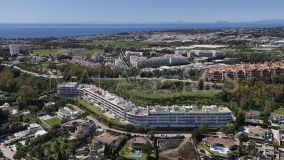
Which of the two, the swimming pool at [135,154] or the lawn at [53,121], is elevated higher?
the swimming pool at [135,154]

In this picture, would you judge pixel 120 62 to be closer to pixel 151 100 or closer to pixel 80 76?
pixel 80 76

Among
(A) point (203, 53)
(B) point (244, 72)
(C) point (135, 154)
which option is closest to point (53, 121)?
(C) point (135, 154)

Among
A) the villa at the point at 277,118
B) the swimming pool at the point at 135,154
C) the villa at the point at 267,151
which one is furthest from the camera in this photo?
the villa at the point at 277,118

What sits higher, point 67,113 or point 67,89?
point 67,89

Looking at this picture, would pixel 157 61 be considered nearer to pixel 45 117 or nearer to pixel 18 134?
pixel 45 117

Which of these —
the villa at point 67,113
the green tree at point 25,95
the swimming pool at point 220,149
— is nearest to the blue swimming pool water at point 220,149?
the swimming pool at point 220,149

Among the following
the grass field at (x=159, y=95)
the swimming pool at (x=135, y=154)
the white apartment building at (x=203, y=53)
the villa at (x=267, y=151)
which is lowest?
the swimming pool at (x=135, y=154)

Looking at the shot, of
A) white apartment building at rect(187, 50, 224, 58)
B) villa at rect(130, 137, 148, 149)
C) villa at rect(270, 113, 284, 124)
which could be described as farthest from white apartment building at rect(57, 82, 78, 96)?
white apartment building at rect(187, 50, 224, 58)

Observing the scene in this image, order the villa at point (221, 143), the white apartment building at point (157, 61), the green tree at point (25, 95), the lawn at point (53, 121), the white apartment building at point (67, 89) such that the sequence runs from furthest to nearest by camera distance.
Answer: the white apartment building at point (157, 61)
the white apartment building at point (67, 89)
the green tree at point (25, 95)
the lawn at point (53, 121)
the villa at point (221, 143)

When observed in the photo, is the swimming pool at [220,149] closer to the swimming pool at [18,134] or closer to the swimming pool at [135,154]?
the swimming pool at [135,154]

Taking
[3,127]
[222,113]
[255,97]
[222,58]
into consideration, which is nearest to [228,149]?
[222,113]

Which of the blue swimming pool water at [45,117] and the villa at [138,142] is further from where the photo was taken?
the blue swimming pool water at [45,117]
